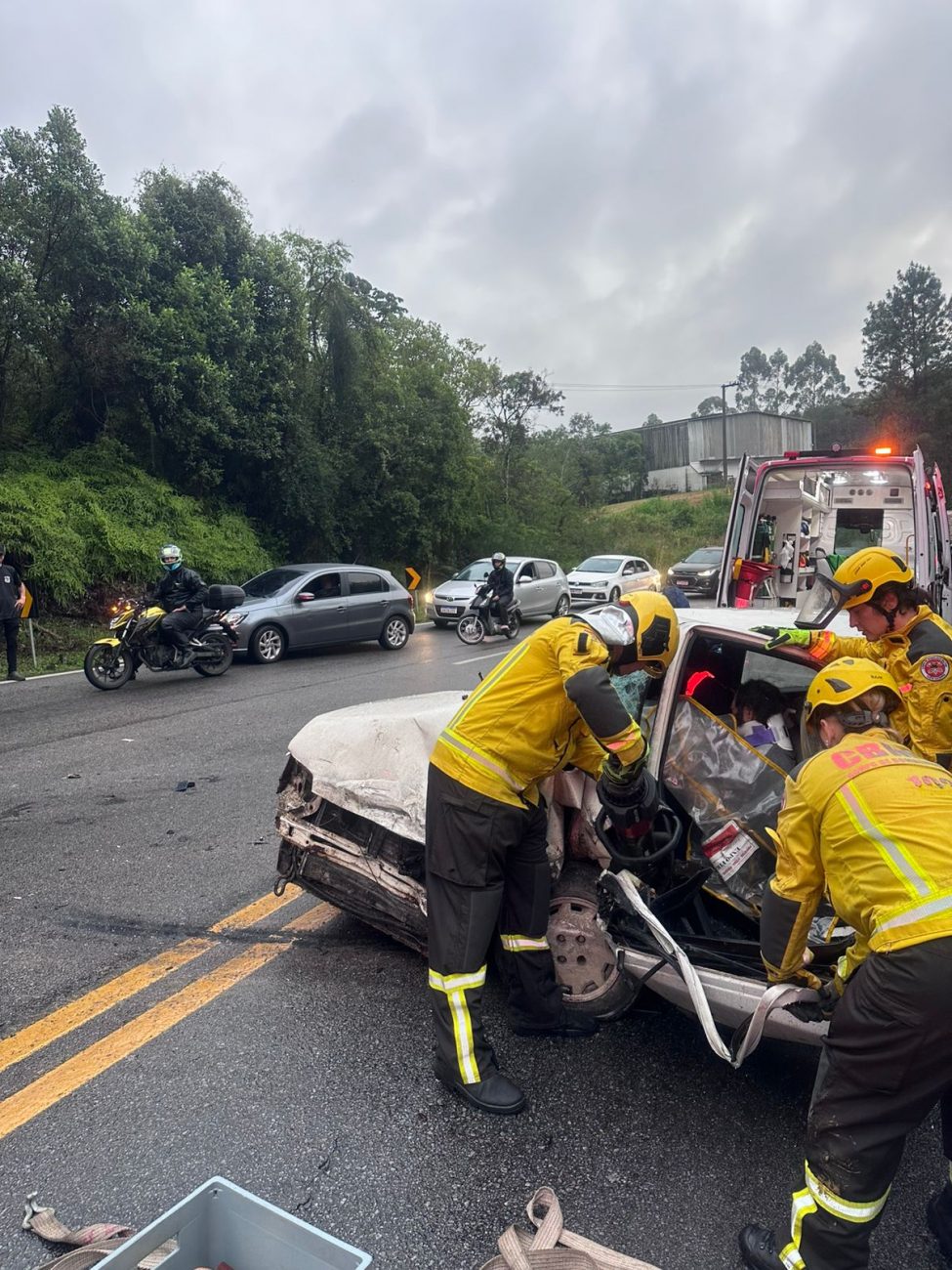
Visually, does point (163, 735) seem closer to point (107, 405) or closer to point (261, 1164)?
point (261, 1164)

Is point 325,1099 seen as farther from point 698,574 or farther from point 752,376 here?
point 752,376

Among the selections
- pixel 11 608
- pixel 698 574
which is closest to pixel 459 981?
pixel 11 608

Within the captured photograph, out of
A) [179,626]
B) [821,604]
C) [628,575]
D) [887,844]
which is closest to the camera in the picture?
[887,844]

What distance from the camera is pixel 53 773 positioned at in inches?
248

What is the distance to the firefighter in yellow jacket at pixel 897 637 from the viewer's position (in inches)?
131

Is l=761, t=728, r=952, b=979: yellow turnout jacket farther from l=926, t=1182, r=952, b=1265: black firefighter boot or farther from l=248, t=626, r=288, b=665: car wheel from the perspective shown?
l=248, t=626, r=288, b=665: car wheel

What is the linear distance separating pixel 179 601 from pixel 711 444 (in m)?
53.0

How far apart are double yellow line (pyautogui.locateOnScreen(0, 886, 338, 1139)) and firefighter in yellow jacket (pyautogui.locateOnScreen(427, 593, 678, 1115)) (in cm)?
98

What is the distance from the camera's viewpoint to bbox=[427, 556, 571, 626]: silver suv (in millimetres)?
17703

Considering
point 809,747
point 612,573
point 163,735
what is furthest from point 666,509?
point 809,747

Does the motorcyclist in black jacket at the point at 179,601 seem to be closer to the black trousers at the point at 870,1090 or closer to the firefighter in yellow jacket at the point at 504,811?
the firefighter in yellow jacket at the point at 504,811

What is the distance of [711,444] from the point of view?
58531 millimetres

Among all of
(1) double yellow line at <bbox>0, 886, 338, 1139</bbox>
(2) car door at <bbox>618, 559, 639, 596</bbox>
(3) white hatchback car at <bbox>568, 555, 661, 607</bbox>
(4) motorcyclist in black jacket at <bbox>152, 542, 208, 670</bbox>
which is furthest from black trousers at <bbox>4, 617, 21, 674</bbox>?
(2) car door at <bbox>618, 559, 639, 596</bbox>

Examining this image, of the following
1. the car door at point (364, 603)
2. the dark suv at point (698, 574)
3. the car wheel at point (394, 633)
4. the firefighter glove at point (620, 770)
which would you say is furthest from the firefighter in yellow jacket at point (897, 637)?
the dark suv at point (698, 574)
